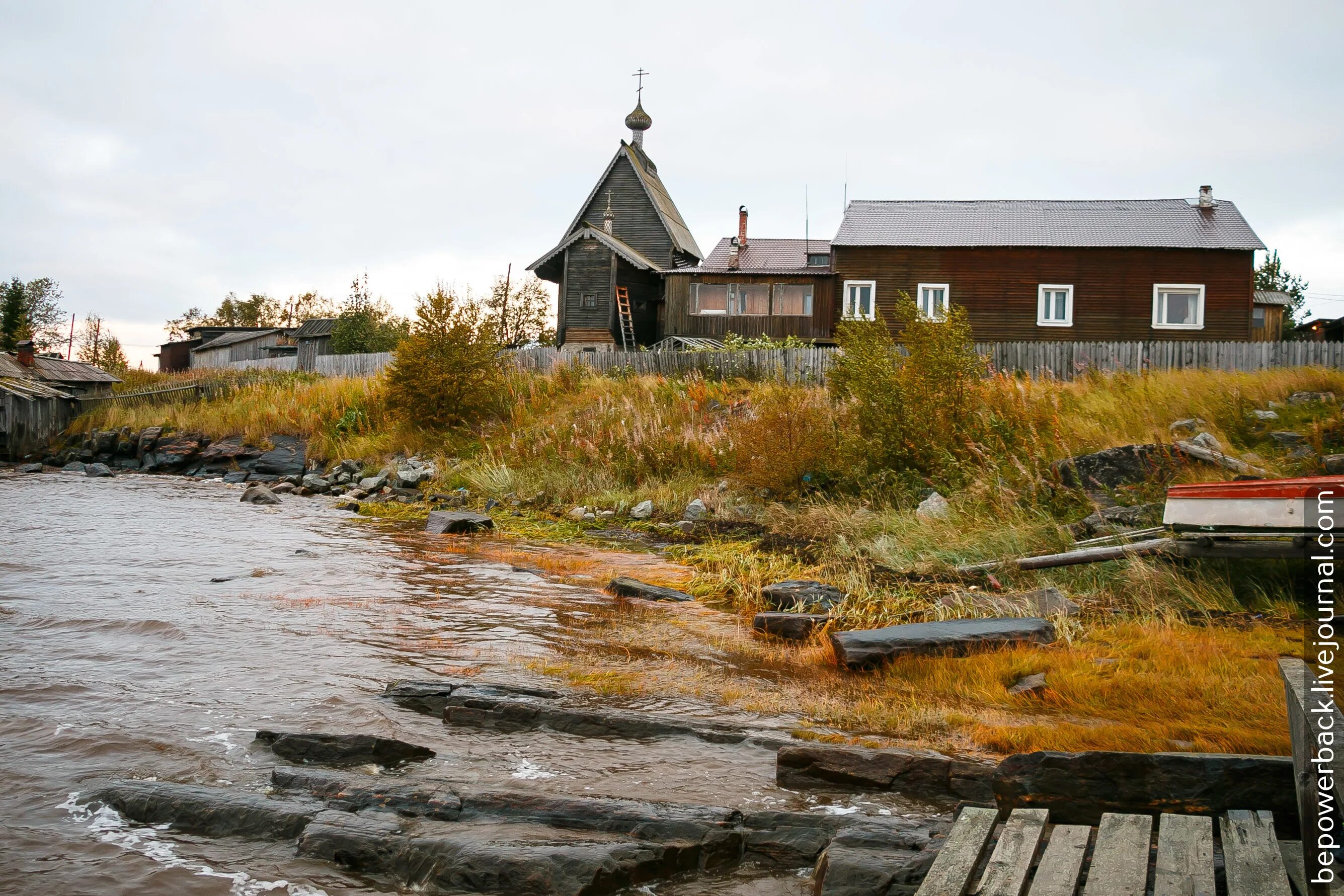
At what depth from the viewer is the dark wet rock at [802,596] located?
25.5 feet

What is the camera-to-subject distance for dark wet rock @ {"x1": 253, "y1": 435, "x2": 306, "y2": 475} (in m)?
23.6

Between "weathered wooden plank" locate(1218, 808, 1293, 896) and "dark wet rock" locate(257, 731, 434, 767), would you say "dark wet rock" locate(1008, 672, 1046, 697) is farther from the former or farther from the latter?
"dark wet rock" locate(257, 731, 434, 767)

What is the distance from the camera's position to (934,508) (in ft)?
35.3

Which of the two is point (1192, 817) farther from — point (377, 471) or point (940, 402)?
point (377, 471)

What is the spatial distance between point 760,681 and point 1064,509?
555cm

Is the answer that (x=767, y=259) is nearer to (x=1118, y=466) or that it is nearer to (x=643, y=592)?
(x=1118, y=466)

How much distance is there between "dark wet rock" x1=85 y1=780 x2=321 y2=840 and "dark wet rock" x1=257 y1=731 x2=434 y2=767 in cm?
48

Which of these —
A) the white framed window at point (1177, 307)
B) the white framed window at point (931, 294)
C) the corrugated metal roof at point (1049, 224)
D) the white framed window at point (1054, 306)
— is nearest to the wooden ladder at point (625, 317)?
the corrugated metal roof at point (1049, 224)

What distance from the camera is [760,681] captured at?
19.7ft

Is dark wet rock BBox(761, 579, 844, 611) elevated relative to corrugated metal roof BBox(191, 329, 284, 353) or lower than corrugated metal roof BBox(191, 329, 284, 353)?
lower

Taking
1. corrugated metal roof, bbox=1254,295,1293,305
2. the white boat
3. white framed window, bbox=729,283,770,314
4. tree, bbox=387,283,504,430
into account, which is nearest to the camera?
the white boat

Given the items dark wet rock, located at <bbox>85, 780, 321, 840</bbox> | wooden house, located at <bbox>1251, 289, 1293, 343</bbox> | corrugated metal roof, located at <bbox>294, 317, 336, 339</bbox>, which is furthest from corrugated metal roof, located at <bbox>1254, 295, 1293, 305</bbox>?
dark wet rock, located at <bbox>85, 780, 321, 840</bbox>

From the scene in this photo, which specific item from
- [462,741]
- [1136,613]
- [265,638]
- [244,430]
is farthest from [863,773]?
[244,430]

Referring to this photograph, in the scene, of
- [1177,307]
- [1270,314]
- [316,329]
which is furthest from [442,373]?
[1270,314]
